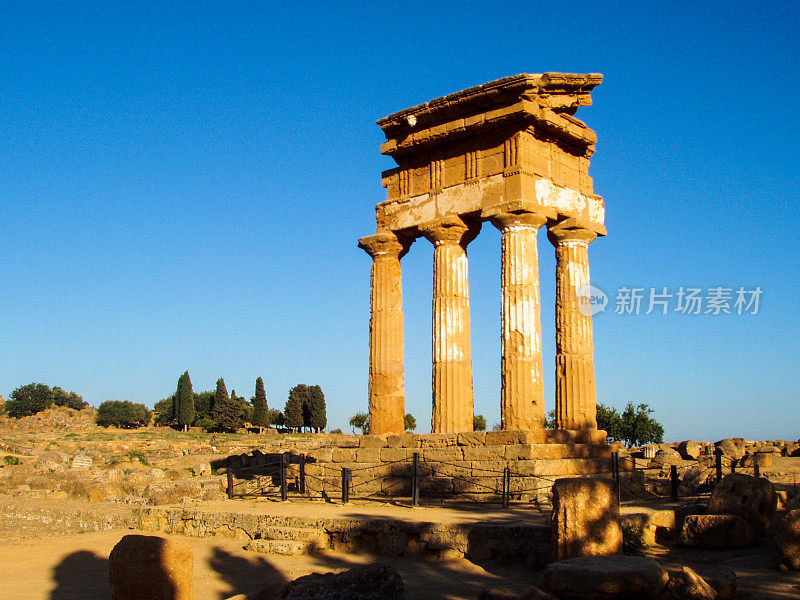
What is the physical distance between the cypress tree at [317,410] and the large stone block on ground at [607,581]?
2816 inches

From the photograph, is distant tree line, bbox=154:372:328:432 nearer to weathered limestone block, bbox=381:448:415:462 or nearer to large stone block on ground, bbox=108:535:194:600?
weathered limestone block, bbox=381:448:415:462

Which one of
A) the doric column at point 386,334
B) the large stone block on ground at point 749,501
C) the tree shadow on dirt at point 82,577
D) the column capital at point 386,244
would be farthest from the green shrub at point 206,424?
the large stone block on ground at point 749,501

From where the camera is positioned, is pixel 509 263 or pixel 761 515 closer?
pixel 761 515

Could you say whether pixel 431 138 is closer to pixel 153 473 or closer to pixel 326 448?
pixel 326 448

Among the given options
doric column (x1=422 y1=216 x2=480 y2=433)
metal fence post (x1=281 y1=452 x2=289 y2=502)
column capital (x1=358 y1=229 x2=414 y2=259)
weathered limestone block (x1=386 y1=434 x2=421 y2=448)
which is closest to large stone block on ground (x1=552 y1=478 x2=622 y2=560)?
metal fence post (x1=281 y1=452 x2=289 y2=502)

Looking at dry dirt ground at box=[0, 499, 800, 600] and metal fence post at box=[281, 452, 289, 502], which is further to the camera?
metal fence post at box=[281, 452, 289, 502]

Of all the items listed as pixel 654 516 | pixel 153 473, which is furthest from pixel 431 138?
pixel 153 473

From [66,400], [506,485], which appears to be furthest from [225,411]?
[506,485]

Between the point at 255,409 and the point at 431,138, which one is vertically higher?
the point at 431,138

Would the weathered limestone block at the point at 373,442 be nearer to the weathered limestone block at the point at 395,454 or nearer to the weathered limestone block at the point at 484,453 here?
the weathered limestone block at the point at 395,454

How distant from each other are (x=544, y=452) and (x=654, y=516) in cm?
419

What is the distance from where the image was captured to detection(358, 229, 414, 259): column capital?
20.0 metres

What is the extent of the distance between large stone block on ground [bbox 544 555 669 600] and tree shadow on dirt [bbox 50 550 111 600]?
19.6ft

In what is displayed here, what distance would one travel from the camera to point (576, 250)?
18.9 m
